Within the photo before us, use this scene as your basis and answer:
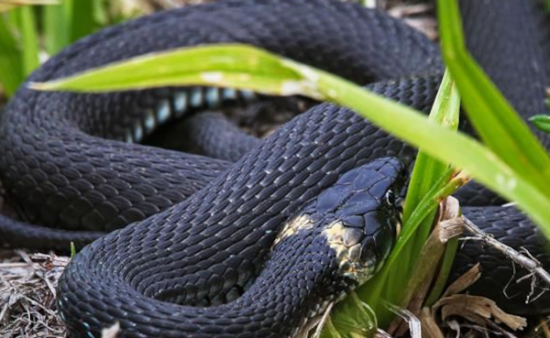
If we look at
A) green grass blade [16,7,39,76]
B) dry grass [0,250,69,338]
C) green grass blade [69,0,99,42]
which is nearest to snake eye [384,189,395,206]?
dry grass [0,250,69,338]

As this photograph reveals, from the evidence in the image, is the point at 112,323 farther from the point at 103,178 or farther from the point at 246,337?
the point at 103,178

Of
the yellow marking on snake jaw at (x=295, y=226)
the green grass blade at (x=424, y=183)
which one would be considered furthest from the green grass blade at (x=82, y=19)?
the green grass blade at (x=424, y=183)

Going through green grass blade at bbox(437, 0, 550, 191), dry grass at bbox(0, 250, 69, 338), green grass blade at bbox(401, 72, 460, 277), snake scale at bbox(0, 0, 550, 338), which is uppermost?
green grass blade at bbox(437, 0, 550, 191)

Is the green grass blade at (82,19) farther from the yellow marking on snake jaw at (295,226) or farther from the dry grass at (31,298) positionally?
the yellow marking on snake jaw at (295,226)

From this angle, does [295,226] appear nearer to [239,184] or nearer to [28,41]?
[239,184]

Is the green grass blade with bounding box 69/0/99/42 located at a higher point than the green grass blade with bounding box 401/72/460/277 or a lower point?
lower

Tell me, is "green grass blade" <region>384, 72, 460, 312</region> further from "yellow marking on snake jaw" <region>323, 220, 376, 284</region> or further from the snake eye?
the snake eye
